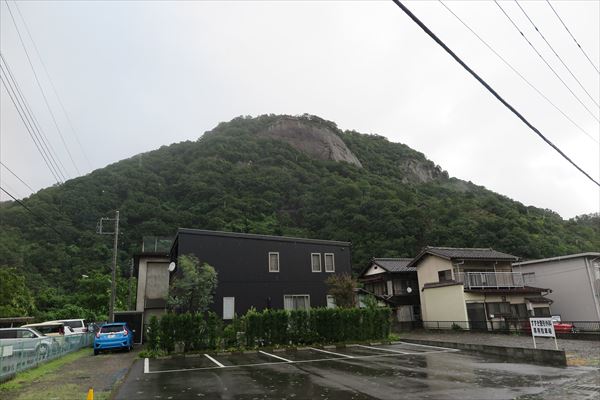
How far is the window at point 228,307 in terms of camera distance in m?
19.8

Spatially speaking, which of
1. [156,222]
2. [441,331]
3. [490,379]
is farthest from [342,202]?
[490,379]

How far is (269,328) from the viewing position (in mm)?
16906

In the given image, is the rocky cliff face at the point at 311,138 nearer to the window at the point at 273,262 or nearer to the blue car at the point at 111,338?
the window at the point at 273,262

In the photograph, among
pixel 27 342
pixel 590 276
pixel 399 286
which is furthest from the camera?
pixel 399 286

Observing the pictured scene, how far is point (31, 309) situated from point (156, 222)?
46.6 feet

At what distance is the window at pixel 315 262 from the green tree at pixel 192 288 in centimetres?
665

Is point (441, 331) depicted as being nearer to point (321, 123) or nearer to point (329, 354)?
point (329, 354)

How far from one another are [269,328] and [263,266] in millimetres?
4874

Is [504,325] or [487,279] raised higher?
[487,279]

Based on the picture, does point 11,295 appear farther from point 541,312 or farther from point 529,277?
point 529,277

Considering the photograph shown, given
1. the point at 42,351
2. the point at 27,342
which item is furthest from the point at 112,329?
the point at 27,342

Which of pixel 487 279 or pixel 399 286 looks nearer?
pixel 487 279

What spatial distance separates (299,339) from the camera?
17.4 metres

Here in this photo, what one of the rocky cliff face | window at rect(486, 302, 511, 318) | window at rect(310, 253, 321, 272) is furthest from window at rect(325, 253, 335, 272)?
the rocky cliff face
